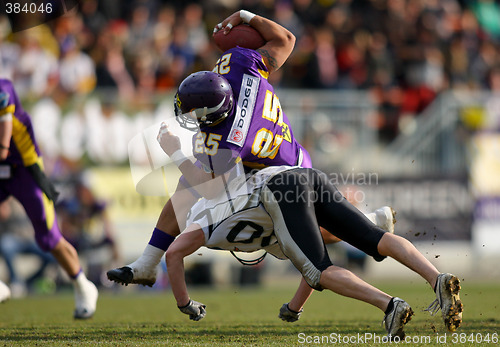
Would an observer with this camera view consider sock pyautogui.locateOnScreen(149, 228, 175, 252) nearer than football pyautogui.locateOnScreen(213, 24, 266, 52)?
Yes

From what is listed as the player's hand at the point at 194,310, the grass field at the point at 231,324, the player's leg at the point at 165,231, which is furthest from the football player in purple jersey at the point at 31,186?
the player's hand at the point at 194,310

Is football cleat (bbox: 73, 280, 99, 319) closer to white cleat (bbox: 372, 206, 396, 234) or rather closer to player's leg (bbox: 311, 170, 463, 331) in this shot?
player's leg (bbox: 311, 170, 463, 331)

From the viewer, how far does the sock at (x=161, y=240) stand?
5570 millimetres

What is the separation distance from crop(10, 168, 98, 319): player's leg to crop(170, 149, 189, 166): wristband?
191 cm

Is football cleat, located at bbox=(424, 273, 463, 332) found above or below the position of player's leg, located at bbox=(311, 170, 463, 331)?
below

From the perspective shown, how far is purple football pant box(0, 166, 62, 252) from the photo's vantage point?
632 centimetres

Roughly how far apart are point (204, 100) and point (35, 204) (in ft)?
7.26

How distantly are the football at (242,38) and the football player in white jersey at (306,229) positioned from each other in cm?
115

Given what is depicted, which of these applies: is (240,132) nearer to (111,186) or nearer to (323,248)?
(323,248)

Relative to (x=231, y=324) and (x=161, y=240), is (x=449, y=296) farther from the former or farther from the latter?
(x=161, y=240)

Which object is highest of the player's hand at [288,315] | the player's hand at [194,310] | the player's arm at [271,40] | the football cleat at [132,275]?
the player's arm at [271,40]

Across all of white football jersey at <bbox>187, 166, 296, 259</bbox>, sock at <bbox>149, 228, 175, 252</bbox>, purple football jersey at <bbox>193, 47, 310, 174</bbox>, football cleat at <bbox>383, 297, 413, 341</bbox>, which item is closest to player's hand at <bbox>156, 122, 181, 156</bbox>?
purple football jersey at <bbox>193, 47, 310, 174</bbox>

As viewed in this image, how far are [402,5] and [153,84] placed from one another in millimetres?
6354

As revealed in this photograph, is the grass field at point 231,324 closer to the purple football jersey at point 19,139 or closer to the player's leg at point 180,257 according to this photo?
the player's leg at point 180,257
